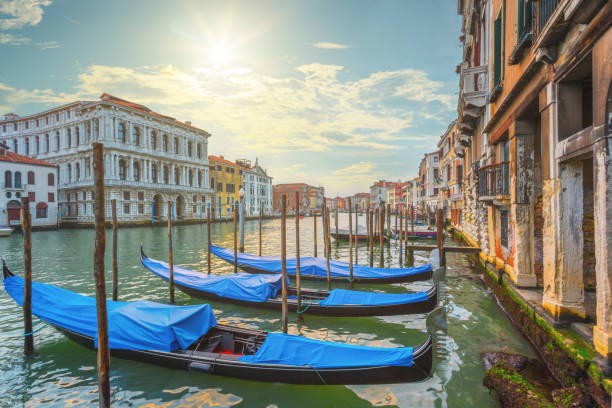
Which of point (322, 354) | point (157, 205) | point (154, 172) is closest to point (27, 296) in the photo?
point (322, 354)

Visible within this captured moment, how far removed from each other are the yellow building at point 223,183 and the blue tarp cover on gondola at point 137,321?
36919mm

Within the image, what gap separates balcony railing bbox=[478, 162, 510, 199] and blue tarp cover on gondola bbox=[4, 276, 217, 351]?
5772 mm

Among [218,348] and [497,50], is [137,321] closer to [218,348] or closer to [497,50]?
[218,348]

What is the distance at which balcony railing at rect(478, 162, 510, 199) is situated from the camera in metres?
6.35

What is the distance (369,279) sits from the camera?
8391 millimetres

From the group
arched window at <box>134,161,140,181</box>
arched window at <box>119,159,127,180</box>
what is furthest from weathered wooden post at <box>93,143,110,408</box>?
arched window at <box>134,161,140,181</box>

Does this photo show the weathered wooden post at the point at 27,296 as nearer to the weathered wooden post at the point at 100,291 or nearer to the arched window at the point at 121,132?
the weathered wooden post at the point at 100,291

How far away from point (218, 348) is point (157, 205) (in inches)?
1268

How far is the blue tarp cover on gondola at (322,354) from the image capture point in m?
3.62

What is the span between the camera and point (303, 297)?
6.72 meters

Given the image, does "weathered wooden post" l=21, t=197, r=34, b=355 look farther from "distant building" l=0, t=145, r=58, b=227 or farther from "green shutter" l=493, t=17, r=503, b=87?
"distant building" l=0, t=145, r=58, b=227

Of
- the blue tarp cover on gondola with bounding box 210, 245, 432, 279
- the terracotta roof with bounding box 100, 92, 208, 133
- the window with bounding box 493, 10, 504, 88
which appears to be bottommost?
the blue tarp cover on gondola with bounding box 210, 245, 432, 279

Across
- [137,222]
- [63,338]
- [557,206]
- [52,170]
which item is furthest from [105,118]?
[557,206]

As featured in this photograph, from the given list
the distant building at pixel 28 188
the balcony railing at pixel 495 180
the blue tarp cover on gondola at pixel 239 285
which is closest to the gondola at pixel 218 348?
the blue tarp cover on gondola at pixel 239 285
